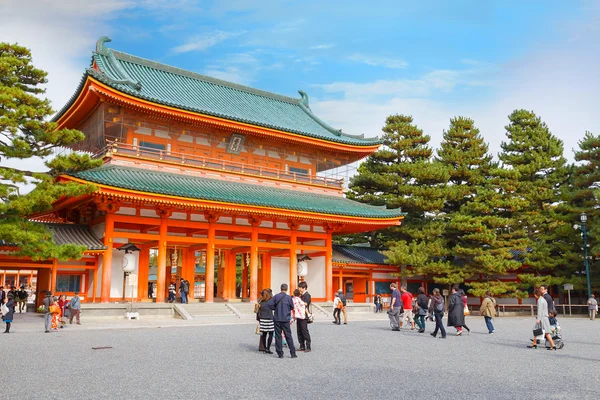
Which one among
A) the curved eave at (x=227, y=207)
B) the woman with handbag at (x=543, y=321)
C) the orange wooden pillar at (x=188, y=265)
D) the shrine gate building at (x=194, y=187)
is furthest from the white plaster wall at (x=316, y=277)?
the woman with handbag at (x=543, y=321)

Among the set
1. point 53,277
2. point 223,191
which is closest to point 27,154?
point 53,277

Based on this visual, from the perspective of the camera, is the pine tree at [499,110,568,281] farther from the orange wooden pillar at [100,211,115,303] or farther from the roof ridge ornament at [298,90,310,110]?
the orange wooden pillar at [100,211,115,303]

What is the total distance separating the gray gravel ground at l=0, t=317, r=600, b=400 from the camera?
800 centimetres

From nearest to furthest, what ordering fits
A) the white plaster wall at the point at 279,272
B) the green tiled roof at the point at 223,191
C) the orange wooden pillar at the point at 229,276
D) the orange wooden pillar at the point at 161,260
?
1. the green tiled roof at the point at 223,191
2. the orange wooden pillar at the point at 161,260
3. the orange wooden pillar at the point at 229,276
4. the white plaster wall at the point at 279,272

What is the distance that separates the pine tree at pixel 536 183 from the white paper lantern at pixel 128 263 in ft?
77.0

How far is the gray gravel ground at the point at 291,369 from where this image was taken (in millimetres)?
7996

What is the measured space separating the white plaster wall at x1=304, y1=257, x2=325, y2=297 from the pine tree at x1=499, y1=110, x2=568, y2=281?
42.0 ft

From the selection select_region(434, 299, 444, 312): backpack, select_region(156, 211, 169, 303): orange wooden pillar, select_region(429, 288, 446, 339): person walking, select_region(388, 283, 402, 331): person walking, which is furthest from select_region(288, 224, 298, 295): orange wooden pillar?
select_region(434, 299, 444, 312): backpack

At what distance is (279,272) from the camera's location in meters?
30.6

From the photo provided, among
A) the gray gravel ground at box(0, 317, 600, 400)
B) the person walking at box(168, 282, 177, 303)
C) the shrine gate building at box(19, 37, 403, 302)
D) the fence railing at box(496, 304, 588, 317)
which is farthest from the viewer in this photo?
the fence railing at box(496, 304, 588, 317)

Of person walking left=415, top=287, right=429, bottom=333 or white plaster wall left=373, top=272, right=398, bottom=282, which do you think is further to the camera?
white plaster wall left=373, top=272, right=398, bottom=282

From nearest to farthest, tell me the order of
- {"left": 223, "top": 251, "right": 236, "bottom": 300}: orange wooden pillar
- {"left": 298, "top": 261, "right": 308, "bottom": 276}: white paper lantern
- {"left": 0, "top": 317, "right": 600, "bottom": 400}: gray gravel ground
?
{"left": 0, "top": 317, "right": 600, "bottom": 400}: gray gravel ground < {"left": 223, "top": 251, "right": 236, "bottom": 300}: orange wooden pillar < {"left": 298, "top": 261, "right": 308, "bottom": 276}: white paper lantern

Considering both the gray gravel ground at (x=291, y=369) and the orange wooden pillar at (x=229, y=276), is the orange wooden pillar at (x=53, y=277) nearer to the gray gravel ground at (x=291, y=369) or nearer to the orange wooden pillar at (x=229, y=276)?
the gray gravel ground at (x=291, y=369)

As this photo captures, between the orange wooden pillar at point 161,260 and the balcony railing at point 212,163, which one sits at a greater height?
the balcony railing at point 212,163
